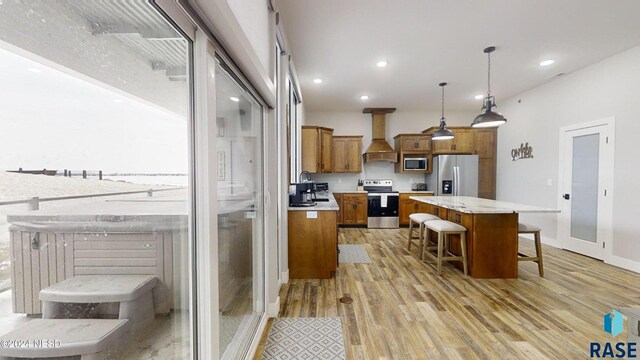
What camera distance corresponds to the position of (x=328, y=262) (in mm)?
3018

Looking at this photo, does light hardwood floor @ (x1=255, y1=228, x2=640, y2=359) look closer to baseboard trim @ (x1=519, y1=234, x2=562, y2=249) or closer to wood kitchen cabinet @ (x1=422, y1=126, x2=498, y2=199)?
baseboard trim @ (x1=519, y1=234, x2=562, y2=249)

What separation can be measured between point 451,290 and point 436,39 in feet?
9.79

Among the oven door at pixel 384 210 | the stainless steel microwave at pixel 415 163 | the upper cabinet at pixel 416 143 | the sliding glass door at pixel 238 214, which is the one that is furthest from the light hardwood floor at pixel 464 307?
the upper cabinet at pixel 416 143

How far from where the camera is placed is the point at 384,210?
588 centimetres

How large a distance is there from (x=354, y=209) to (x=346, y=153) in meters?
1.37

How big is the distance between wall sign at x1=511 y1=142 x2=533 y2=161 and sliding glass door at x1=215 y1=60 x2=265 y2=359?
5.42 meters

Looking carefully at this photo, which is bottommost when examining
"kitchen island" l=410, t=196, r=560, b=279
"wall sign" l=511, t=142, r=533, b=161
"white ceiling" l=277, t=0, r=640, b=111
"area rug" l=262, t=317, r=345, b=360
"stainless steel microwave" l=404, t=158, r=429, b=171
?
"area rug" l=262, t=317, r=345, b=360

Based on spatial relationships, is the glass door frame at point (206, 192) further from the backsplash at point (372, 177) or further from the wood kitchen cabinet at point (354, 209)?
the backsplash at point (372, 177)

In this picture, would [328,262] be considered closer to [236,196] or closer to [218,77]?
[236,196]

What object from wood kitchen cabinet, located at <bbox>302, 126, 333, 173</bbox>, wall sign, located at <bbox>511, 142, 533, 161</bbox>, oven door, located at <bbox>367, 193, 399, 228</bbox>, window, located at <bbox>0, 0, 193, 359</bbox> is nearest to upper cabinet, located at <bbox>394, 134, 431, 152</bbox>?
oven door, located at <bbox>367, 193, 399, 228</bbox>

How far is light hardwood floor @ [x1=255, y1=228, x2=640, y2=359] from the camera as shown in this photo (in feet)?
6.08

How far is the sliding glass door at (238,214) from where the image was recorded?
4.91 feet

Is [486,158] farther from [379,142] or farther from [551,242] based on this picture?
[379,142]

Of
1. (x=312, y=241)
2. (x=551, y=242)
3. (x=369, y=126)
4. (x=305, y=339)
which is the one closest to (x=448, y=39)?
(x=312, y=241)
